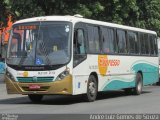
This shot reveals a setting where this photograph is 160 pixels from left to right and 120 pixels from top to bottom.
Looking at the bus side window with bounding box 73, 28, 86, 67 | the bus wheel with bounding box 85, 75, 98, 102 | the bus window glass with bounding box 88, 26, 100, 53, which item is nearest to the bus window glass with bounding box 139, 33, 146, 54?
the bus window glass with bounding box 88, 26, 100, 53

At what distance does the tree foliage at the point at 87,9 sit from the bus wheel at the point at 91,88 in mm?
13716

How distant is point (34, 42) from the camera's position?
1856 centimetres

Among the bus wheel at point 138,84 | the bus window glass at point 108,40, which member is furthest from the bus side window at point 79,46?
the bus wheel at point 138,84

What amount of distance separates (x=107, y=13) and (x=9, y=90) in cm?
1785

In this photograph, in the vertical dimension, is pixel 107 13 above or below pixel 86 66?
above

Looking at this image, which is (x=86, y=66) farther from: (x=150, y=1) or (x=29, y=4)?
(x=150, y=1)

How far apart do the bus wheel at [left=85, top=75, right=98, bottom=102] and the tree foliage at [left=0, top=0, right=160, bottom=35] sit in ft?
45.0

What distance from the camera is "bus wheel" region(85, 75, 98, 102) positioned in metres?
19.3

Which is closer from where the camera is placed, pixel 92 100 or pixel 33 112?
pixel 33 112

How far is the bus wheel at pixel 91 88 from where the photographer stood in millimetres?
19320

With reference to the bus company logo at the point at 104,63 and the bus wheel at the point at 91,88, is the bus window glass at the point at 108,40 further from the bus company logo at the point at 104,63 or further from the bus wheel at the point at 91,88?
the bus wheel at the point at 91,88

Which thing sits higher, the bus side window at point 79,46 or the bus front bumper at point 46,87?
the bus side window at point 79,46

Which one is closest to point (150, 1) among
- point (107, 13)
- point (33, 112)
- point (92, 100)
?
point (107, 13)

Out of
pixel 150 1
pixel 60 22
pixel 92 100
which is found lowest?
pixel 92 100
